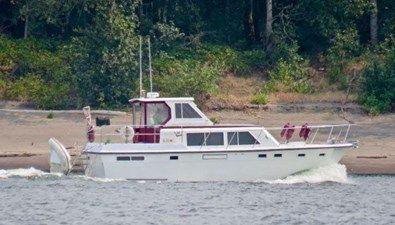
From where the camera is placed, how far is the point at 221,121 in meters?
52.3

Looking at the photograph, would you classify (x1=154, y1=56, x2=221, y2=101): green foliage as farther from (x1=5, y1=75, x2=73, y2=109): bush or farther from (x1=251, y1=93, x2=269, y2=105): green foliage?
(x1=5, y1=75, x2=73, y2=109): bush

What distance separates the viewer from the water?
38.7m

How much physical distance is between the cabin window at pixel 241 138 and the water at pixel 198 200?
129 centimetres

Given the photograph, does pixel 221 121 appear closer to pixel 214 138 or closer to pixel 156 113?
pixel 156 113

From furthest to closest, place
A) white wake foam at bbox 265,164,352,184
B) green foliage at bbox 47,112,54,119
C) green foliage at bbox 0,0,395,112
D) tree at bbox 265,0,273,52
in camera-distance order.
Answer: tree at bbox 265,0,273,52, green foliage at bbox 0,0,395,112, green foliage at bbox 47,112,54,119, white wake foam at bbox 265,164,352,184

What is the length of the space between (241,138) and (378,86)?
37.6 feet

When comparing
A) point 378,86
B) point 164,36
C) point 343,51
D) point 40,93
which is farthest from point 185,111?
point 343,51

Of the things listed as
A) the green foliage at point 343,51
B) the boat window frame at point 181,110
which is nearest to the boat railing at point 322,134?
the boat window frame at point 181,110

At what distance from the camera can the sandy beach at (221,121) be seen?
47.9 m

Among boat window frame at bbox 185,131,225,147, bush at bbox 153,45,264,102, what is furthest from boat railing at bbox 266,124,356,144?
bush at bbox 153,45,264,102

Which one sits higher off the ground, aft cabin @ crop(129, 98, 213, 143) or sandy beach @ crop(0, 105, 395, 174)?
aft cabin @ crop(129, 98, 213, 143)

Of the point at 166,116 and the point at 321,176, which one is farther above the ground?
the point at 166,116

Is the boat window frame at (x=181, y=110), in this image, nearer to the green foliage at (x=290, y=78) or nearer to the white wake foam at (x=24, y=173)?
the white wake foam at (x=24, y=173)

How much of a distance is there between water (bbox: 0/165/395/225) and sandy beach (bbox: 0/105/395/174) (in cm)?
152
